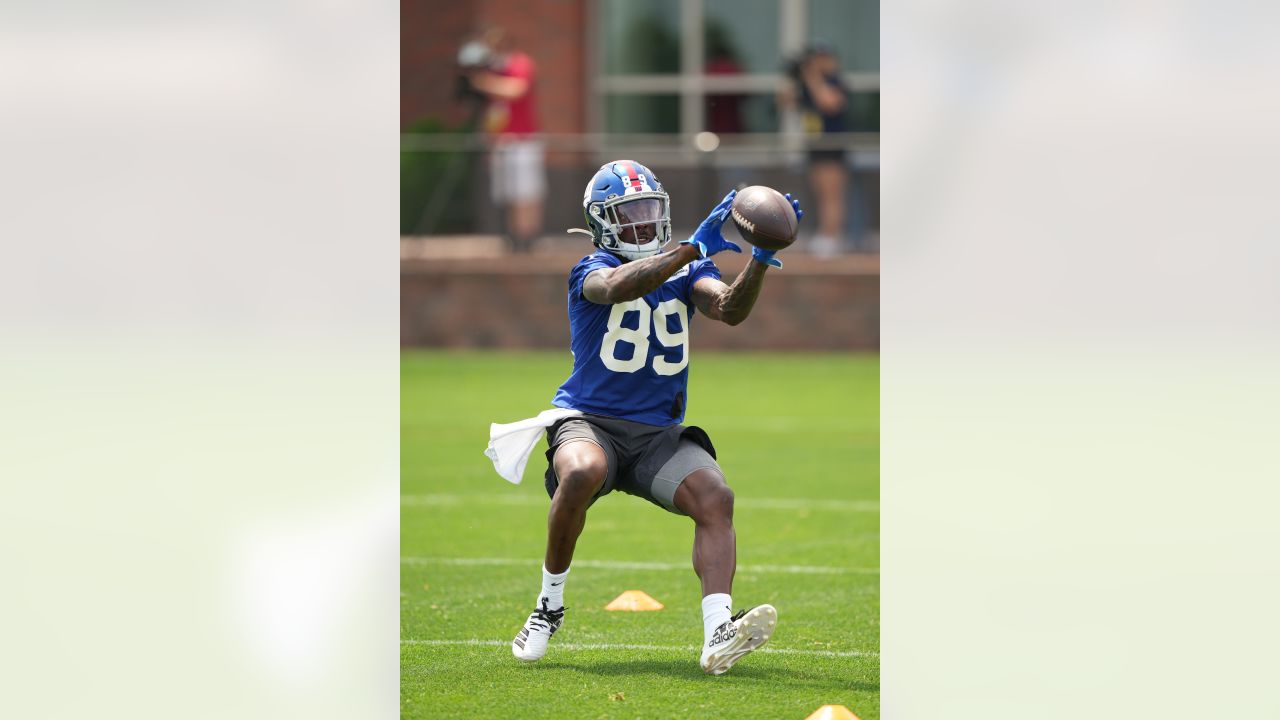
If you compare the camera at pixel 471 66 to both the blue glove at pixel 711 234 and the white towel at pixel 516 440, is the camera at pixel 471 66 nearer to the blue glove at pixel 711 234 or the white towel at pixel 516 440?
the white towel at pixel 516 440

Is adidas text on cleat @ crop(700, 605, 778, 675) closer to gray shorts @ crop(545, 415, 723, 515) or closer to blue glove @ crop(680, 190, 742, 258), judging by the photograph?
gray shorts @ crop(545, 415, 723, 515)

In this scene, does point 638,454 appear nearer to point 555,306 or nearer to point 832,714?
point 832,714

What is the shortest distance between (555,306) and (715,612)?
43.4 feet

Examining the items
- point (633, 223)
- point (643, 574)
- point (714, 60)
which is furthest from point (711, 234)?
point (714, 60)

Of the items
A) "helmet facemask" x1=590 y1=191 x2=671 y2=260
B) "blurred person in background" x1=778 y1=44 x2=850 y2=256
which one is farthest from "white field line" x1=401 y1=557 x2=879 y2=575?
"blurred person in background" x1=778 y1=44 x2=850 y2=256

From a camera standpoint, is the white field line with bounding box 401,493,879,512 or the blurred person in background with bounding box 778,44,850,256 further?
the blurred person in background with bounding box 778,44,850,256

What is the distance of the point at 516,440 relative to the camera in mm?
5531

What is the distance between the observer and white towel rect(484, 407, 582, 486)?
551cm

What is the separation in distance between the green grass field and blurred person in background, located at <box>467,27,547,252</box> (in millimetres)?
4278

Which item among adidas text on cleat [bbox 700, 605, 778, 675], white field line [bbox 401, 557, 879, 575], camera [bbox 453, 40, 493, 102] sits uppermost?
camera [bbox 453, 40, 493, 102]
